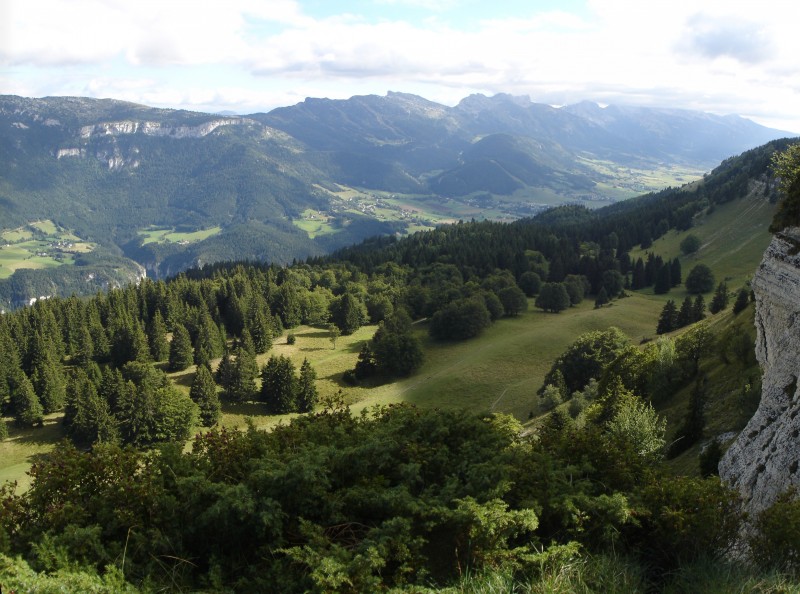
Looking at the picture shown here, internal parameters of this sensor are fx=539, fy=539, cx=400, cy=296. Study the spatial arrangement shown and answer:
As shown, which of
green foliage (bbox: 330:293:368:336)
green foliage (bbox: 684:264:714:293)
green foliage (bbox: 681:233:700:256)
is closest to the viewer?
green foliage (bbox: 330:293:368:336)

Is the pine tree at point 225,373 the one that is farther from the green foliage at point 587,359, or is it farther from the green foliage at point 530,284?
the green foliage at point 530,284

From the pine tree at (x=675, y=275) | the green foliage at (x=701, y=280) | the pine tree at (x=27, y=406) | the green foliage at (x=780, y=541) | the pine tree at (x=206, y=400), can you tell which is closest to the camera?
the green foliage at (x=780, y=541)

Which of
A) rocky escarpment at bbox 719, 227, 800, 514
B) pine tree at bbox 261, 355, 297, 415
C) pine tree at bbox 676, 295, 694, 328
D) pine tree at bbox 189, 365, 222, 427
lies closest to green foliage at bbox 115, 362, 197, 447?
pine tree at bbox 189, 365, 222, 427

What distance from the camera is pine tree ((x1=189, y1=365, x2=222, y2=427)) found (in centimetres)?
8462

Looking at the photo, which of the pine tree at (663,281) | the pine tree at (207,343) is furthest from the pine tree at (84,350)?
the pine tree at (663,281)

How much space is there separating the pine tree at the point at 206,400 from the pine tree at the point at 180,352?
20.0 metres

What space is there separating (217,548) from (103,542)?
3.53 metres

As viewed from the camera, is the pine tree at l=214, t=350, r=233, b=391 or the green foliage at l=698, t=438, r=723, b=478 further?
the pine tree at l=214, t=350, r=233, b=391

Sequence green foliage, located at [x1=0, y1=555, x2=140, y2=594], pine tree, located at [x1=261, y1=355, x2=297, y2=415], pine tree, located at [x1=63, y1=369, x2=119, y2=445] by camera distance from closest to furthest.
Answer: green foliage, located at [x1=0, y1=555, x2=140, y2=594]
pine tree, located at [x1=63, y1=369, x2=119, y2=445]
pine tree, located at [x1=261, y1=355, x2=297, y2=415]

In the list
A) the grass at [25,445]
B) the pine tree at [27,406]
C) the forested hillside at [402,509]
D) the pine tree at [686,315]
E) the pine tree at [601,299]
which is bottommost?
the grass at [25,445]

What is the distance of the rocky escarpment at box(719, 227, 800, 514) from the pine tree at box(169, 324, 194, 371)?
317 ft

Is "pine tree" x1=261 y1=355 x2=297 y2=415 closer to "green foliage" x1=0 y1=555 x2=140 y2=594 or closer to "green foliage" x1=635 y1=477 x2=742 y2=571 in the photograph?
"green foliage" x1=0 y1=555 x2=140 y2=594

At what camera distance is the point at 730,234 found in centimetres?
15988

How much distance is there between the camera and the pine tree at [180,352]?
104312 millimetres
